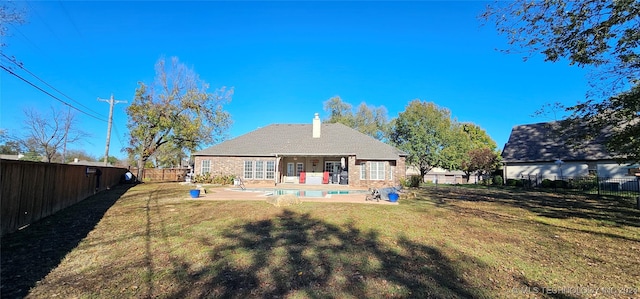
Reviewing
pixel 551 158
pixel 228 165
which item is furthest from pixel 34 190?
pixel 551 158

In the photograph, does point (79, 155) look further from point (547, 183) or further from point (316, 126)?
point (547, 183)

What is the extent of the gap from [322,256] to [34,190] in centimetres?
849

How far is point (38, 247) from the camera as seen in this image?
5.57 meters

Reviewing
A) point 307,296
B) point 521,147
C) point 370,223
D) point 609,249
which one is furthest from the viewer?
point 521,147

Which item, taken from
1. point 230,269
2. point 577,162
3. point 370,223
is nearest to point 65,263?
point 230,269

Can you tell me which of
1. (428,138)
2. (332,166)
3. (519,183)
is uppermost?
(428,138)

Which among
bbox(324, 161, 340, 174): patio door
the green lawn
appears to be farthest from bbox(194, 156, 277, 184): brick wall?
the green lawn

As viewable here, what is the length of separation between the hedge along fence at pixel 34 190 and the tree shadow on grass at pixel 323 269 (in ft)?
14.8

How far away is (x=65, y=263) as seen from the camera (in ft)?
15.8

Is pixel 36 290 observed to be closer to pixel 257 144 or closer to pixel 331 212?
pixel 331 212

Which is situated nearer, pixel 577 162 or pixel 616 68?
pixel 616 68

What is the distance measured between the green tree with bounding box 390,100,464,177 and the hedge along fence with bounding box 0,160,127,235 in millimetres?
30636

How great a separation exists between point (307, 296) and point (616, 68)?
11.8 m

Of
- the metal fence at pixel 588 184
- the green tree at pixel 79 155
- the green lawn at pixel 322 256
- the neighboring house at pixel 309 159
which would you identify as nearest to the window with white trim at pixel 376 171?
the neighboring house at pixel 309 159
